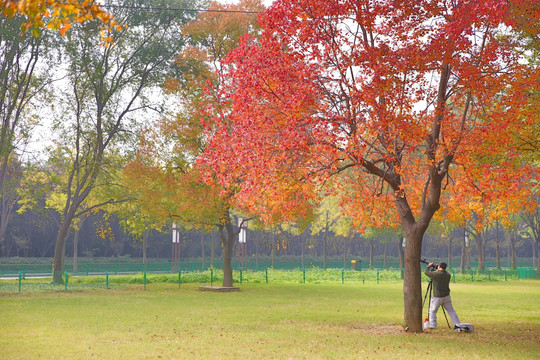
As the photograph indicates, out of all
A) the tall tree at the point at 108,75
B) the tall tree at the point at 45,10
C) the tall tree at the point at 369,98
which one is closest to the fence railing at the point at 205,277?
the tall tree at the point at 108,75

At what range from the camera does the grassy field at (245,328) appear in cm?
1179

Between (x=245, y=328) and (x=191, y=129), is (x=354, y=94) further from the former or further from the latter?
(x=191, y=129)

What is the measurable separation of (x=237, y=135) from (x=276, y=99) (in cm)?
138

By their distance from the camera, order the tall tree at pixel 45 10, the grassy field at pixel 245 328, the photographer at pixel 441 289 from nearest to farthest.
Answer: the tall tree at pixel 45 10
the grassy field at pixel 245 328
the photographer at pixel 441 289

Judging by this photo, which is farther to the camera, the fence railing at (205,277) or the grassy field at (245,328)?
the fence railing at (205,277)

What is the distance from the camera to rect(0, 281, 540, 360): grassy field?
11.8 metres

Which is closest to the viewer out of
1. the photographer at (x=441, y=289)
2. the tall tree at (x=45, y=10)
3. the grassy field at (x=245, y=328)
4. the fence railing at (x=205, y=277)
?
the tall tree at (x=45, y=10)

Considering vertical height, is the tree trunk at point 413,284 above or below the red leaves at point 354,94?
below

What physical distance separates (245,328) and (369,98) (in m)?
6.77

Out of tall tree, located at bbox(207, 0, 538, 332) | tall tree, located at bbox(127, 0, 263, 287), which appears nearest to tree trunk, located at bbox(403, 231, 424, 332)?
tall tree, located at bbox(207, 0, 538, 332)

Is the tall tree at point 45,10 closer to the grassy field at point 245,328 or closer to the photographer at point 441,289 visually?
the grassy field at point 245,328

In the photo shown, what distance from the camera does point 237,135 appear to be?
15.1 meters

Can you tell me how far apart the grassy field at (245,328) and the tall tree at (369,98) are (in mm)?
2334

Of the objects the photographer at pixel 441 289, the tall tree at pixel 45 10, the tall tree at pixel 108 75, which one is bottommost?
the photographer at pixel 441 289
